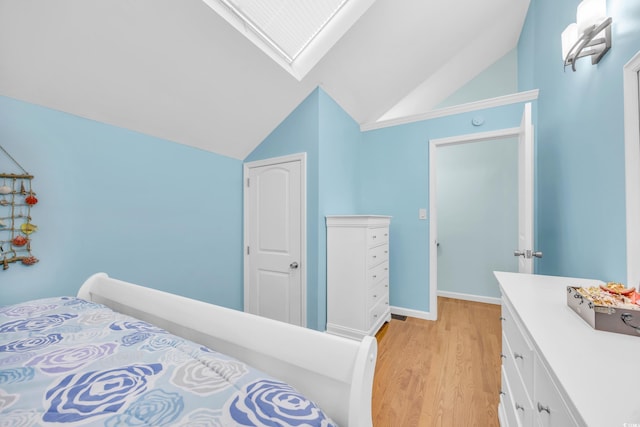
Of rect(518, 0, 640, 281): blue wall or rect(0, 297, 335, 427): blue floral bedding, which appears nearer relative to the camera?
rect(0, 297, 335, 427): blue floral bedding

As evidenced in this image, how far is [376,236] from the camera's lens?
231cm

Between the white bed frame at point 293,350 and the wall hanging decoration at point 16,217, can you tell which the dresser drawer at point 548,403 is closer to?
the white bed frame at point 293,350

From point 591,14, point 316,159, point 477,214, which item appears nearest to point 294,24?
point 316,159

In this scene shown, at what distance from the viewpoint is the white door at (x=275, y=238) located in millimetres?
2270

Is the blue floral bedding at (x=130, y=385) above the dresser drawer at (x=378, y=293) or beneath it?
above

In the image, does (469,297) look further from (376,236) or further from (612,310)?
(612,310)

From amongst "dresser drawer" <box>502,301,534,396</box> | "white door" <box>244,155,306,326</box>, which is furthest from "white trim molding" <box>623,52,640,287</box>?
"white door" <box>244,155,306,326</box>

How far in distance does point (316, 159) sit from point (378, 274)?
1296 millimetres

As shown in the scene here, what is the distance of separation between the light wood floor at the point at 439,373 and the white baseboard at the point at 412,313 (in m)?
0.05

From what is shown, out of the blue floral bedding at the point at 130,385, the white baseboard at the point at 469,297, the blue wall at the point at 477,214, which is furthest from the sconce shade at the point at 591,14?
the white baseboard at the point at 469,297

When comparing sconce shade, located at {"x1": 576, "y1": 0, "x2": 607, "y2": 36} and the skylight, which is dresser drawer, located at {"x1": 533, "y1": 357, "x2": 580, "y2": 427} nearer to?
sconce shade, located at {"x1": 576, "y1": 0, "x2": 607, "y2": 36}

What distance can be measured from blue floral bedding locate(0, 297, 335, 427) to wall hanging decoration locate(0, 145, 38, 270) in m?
0.65

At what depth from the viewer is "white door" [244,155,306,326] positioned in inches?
89.4

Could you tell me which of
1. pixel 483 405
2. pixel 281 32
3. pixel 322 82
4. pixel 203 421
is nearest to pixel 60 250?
pixel 203 421
